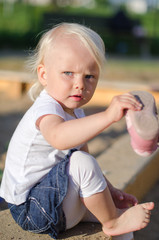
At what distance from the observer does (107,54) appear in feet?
37.4

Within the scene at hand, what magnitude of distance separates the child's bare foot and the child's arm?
500 mm

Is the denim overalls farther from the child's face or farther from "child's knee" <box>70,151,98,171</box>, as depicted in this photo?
the child's face

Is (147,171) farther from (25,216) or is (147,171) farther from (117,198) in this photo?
(25,216)

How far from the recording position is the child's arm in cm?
141

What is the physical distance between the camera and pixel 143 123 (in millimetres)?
1426

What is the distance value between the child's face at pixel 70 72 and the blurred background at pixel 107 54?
61 cm

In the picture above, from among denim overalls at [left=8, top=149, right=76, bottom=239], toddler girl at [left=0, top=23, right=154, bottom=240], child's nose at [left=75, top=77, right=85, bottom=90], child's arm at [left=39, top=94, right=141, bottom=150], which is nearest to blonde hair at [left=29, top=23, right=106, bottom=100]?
toddler girl at [left=0, top=23, right=154, bottom=240]

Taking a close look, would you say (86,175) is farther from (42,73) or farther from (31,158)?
(42,73)

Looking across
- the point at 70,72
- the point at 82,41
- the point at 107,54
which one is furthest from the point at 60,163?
the point at 107,54

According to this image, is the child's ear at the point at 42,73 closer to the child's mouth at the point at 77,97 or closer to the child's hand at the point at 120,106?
the child's mouth at the point at 77,97

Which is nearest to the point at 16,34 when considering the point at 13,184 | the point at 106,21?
the point at 106,21

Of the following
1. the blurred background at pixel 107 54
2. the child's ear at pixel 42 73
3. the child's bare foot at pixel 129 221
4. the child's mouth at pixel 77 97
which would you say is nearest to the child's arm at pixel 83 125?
the child's mouth at pixel 77 97

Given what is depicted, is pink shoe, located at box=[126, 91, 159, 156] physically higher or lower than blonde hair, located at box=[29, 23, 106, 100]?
lower

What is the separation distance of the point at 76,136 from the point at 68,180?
281 mm
